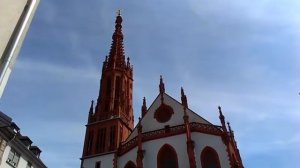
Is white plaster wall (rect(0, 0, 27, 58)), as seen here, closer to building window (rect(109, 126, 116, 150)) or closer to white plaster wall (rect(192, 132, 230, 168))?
white plaster wall (rect(192, 132, 230, 168))

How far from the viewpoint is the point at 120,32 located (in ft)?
180

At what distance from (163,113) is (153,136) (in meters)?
3.51

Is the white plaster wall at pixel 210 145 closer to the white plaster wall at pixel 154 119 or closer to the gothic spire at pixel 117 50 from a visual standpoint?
the white plaster wall at pixel 154 119

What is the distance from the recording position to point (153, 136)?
31234mm

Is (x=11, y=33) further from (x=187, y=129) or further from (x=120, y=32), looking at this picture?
(x=120, y=32)

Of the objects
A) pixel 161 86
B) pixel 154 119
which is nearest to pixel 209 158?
pixel 154 119

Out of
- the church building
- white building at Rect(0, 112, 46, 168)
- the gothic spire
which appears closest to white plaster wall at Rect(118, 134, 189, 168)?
the church building

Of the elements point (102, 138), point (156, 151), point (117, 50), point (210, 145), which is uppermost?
point (117, 50)

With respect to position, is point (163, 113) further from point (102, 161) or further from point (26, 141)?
point (26, 141)

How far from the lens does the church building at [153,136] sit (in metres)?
28.5

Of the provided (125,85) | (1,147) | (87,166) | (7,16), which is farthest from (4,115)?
(7,16)

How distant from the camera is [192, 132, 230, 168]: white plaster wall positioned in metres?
27.7

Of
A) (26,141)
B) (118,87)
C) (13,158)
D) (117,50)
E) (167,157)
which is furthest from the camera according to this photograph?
(117,50)

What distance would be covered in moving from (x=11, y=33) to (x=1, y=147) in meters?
23.3
